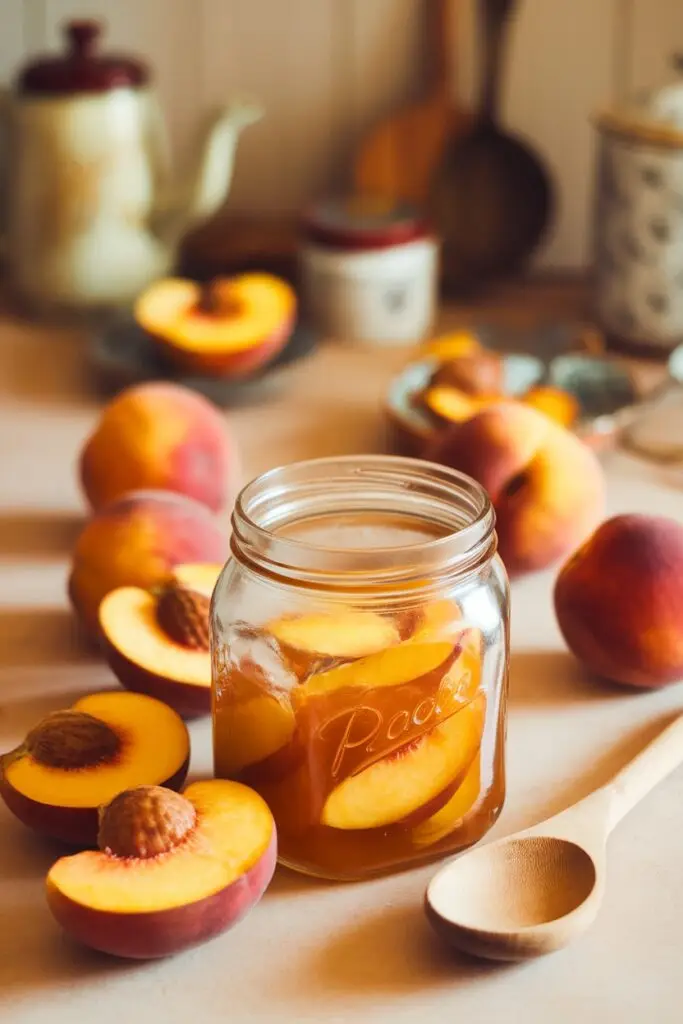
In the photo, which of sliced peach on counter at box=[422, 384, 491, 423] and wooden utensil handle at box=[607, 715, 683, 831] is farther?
sliced peach on counter at box=[422, 384, 491, 423]

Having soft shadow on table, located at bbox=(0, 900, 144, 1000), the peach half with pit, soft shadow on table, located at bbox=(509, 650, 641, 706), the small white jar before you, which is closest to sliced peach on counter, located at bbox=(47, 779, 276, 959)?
soft shadow on table, located at bbox=(0, 900, 144, 1000)

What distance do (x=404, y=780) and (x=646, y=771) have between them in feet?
0.45

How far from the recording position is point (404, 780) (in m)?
0.60

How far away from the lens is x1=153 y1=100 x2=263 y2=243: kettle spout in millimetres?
1440

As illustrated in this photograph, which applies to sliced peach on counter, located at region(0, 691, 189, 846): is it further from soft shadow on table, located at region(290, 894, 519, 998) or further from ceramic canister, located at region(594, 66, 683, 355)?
ceramic canister, located at region(594, 66, 683, 355)

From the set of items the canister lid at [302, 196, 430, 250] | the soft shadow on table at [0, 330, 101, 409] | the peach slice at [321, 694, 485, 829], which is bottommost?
the soft shadow on table at [0, 330, 101, 409]

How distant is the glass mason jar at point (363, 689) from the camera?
1.94ft

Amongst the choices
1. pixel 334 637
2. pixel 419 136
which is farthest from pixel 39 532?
pixel 419 136

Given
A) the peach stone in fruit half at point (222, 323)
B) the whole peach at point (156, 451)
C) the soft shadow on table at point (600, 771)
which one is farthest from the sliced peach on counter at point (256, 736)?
the peach stone in fruit half at point (222, 323)

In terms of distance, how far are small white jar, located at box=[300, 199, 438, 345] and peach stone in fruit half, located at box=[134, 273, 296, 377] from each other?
4.7 inches

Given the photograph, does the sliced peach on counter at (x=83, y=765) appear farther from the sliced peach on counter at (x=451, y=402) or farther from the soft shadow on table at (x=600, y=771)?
the sliced peach on counter at (x=451, y=402)

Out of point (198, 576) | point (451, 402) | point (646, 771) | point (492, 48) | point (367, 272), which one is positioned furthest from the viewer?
point (492, 48)

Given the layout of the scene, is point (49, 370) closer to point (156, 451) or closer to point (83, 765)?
point (156, 451)

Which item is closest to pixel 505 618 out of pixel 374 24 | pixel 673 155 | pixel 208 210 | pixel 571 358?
pixel 571 358
